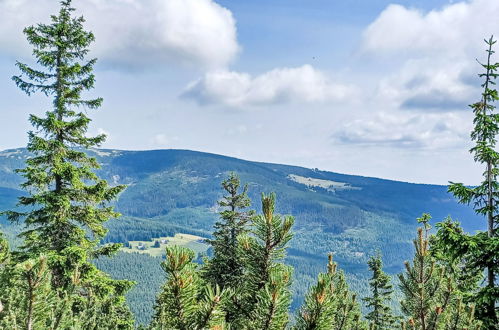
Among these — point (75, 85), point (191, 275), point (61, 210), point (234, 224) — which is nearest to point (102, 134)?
point (75, 85)

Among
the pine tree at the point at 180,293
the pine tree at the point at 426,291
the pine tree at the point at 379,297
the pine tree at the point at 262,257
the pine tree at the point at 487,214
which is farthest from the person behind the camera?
the pine tree at the point at 379,297

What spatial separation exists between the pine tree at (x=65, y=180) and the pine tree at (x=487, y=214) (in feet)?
42.5

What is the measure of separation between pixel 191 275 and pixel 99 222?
53.1 ft

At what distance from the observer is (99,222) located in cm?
1842

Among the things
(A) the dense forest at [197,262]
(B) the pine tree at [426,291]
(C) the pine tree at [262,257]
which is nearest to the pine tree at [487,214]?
(A) the dense forest at [197,262]

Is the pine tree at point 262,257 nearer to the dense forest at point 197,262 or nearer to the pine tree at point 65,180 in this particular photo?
the dense forest at point 197,262

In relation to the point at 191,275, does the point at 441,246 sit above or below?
below

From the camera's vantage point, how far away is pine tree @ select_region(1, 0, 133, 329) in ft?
54.6

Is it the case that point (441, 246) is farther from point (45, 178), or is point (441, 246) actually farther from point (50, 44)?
point (50, 44)

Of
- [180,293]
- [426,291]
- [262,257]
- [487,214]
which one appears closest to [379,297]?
[487,214]

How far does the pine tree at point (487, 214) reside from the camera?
11.7m

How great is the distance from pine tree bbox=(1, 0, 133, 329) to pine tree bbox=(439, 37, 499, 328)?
12950mm

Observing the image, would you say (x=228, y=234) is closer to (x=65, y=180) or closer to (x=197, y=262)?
(x=65, y=180)

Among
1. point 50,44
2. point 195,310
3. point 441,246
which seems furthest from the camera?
point 50,44
